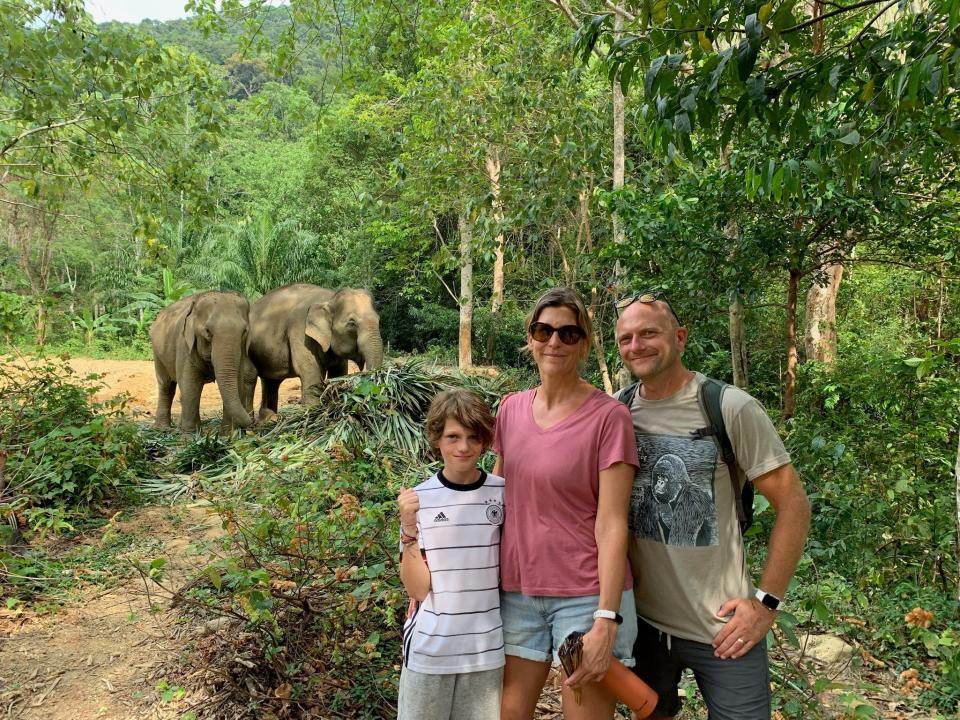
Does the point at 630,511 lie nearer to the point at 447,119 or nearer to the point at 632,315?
the point at 632,315

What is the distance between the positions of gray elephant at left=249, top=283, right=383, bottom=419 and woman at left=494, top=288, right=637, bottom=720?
25.7 ft

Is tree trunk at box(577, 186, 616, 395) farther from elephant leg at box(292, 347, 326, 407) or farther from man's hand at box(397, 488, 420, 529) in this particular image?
man's hand at box(397, 488, 420, 529)

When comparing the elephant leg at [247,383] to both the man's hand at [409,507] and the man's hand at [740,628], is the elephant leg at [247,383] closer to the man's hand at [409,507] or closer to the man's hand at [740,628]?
the man's hand at [409,507]

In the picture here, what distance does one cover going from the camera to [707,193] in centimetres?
693

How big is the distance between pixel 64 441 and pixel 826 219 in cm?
699

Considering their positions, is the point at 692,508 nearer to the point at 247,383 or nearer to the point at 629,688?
the point at 629,688

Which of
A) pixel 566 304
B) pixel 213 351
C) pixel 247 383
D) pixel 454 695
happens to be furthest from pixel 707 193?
pixel 247 383

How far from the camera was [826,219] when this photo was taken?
266 inches

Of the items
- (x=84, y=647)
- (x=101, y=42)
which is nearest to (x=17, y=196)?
(x=101, y=42)

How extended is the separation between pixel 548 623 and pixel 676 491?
52 cm

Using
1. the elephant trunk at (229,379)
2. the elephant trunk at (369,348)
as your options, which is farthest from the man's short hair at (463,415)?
the elephant trunk at (229,379)

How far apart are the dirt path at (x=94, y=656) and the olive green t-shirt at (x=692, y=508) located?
102 inches

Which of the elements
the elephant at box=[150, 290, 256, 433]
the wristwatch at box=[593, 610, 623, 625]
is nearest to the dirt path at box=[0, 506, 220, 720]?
the wristwatch at box=[593, 610, 623, 625]

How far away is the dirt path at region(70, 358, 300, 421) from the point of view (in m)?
14.9
